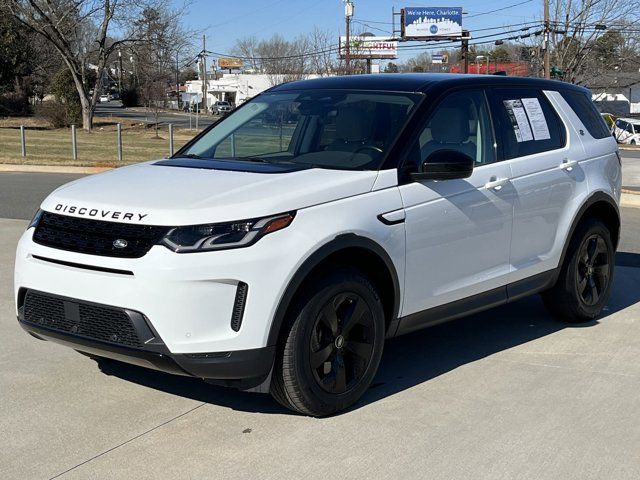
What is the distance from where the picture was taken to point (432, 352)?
577cm

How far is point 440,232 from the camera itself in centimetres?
491

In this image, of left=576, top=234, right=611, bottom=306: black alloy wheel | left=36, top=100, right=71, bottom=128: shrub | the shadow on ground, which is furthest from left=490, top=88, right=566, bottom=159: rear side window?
left=36, top=100, right=71, bottom=128: shrub

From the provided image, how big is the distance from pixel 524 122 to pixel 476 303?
4.52ft

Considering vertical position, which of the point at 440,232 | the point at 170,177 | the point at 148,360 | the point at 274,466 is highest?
the point at 170,177

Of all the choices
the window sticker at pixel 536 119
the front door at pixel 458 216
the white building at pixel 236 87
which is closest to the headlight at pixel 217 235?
the front door at pixel 458 216

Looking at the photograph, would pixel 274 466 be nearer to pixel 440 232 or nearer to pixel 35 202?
pixel 440 232

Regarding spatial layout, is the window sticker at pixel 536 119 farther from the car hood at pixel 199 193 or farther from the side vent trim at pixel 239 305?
the side vent trim at pixel 239 305

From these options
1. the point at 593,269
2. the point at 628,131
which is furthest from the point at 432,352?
the point at 628,131

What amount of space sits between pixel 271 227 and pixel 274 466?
111 centimetres

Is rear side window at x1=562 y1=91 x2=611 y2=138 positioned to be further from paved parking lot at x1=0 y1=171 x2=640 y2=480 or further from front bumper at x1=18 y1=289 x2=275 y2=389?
front bumper at x1=18 y1=289 x2=275 y2=389

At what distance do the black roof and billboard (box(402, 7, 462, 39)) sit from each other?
8295 centimetres

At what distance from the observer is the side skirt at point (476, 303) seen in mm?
4957

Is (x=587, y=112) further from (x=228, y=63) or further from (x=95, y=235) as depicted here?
(x=228, y=63)

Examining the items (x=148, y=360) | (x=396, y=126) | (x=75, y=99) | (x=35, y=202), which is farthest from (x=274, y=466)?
(x=75, y=99)
